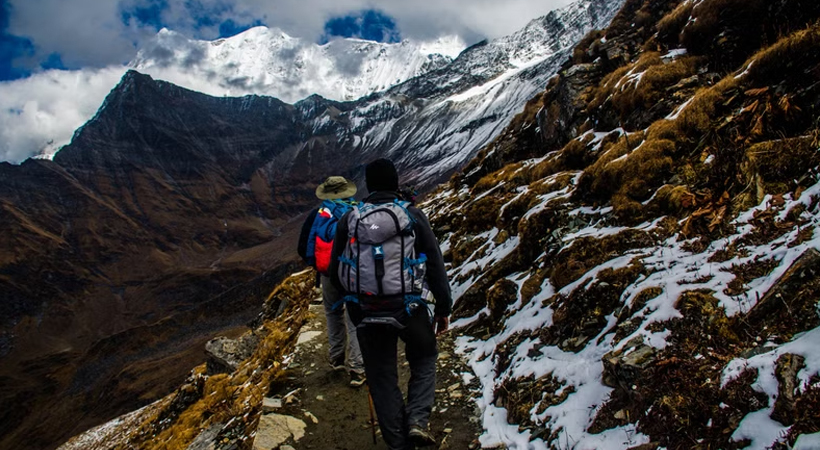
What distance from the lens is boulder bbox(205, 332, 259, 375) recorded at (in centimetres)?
1368

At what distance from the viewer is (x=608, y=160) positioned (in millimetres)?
10312

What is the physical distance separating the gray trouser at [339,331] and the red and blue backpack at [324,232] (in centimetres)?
89

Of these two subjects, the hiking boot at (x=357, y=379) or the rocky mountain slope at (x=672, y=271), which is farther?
the hiking boot at (x=357, y=379)

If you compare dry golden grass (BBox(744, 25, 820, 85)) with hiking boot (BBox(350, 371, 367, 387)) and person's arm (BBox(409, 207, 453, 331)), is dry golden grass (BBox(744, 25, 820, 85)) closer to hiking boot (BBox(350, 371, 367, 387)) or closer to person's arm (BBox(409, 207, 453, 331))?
person's arm (BBox(409, 207, 453, 331))

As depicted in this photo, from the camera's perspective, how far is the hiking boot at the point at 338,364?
783cm

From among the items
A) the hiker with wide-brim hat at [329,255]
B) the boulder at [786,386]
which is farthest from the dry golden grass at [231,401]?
the boulder at [786,386]

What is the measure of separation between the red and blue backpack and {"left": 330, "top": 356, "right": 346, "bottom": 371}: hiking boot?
88.2 inches

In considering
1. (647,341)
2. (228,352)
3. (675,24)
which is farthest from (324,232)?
(675,24)

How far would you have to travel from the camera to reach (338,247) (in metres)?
5.02

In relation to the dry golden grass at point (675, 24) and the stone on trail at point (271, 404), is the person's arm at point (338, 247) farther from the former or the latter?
the dry golden grass at point (675, 24)

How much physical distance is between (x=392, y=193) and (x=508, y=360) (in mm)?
3655

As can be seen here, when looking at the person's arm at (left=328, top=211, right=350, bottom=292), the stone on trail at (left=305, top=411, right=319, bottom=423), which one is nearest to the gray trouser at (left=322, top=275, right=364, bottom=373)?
the stone on trail at (left=305, top=411, right=319, bottom=423)

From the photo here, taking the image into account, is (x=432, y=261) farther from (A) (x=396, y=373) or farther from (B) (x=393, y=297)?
(A) (x=396, y=373)

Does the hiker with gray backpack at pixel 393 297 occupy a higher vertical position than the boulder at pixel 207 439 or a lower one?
higher
